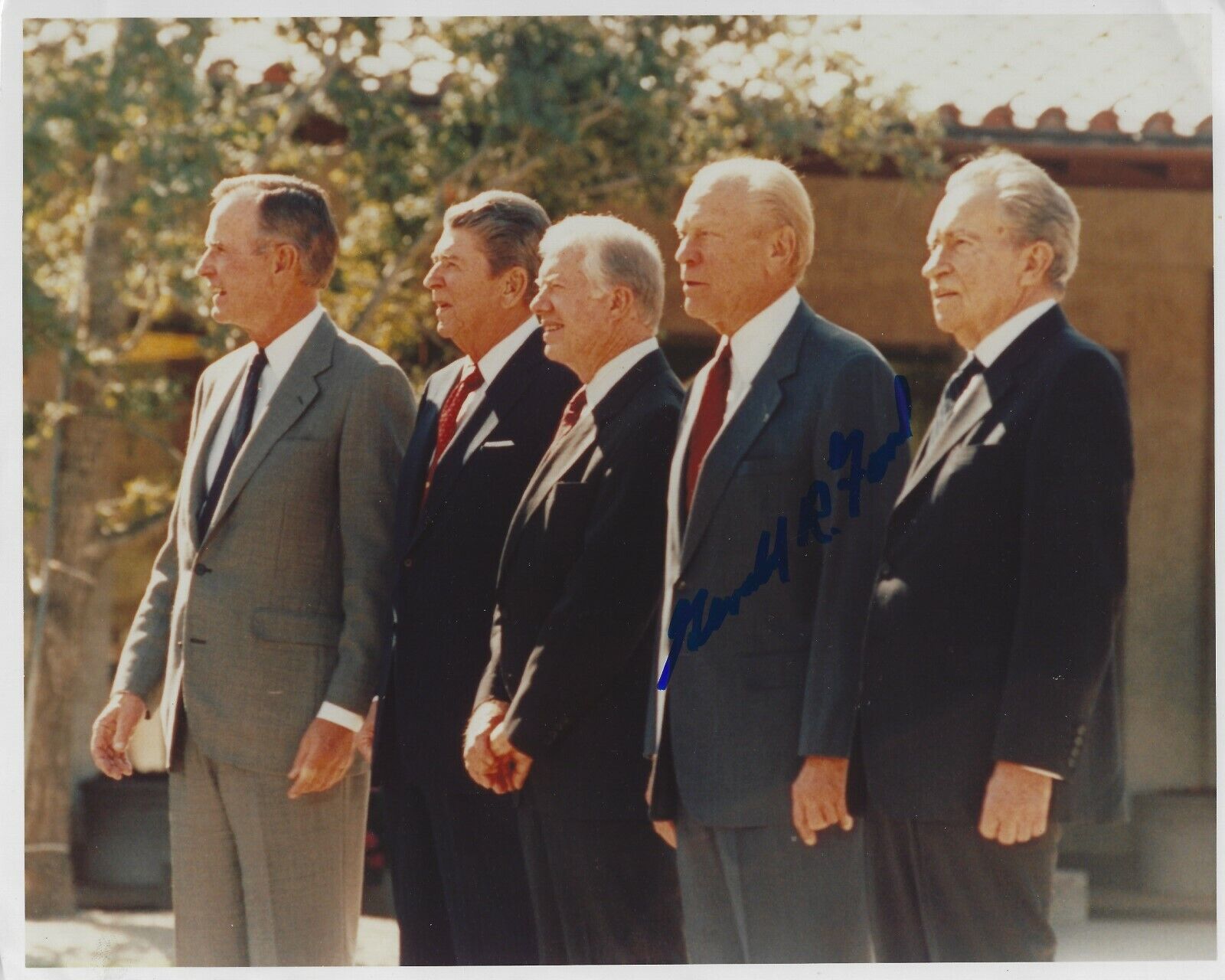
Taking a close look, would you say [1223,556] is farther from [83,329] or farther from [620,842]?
[83,329]

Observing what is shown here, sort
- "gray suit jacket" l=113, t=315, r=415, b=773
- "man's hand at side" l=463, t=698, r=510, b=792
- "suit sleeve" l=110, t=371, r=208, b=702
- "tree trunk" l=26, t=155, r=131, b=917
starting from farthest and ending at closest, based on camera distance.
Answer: "tree trunk" l=26, t=155, r=131, b=917 < "suit sleeve" l=110, t=371, r=208, b=702 < "gray suit jacket" l=113, t=315, r=415, b=773 < "man's hand at side" l=463, t=698, r=510, b=792

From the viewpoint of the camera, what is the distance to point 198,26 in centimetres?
604

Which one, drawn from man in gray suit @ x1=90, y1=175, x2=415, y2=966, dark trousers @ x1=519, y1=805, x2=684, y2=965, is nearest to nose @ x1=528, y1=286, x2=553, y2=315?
man in gray suit @ x1=90, y1=175, x2=415, y2=966

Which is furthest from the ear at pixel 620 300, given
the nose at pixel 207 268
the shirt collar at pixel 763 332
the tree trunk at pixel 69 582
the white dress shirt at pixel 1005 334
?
the tree trunk at pixel 69 582

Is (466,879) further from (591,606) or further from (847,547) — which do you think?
(847,547)

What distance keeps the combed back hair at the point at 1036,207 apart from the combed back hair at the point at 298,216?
1.51 meters

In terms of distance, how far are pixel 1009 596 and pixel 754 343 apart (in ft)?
2.35

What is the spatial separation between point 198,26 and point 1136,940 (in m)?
5.01

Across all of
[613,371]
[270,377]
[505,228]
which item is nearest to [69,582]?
[270,377]

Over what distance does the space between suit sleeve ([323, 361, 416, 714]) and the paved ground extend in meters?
2.54

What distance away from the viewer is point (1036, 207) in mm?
3145

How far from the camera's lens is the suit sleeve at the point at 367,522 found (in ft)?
12.4

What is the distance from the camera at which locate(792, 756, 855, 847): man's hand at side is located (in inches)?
125

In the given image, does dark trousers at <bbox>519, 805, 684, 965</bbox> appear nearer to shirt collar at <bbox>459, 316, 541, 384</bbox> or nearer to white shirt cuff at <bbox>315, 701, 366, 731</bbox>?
white shirt cuff at <bbox>315, 701, 366, 731</bbox>
